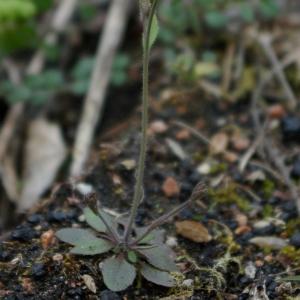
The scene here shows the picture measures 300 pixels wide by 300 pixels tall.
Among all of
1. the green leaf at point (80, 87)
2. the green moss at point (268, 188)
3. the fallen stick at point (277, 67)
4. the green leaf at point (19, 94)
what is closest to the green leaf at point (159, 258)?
the green moss at point (268, 188)

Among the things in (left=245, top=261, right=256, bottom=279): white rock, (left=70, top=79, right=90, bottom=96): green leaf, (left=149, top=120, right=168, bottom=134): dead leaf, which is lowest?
A: (left=245, top=261, right=256, bottom=279): white rock

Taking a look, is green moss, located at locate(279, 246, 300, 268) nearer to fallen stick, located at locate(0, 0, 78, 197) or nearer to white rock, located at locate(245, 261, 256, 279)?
white rock, located at locate(245, 261, 256, 279)

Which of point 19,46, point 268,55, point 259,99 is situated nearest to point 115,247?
point 259,99

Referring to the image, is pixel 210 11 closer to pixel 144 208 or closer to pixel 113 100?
pixel 113 100

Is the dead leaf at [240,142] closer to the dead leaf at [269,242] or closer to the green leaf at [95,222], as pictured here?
the dead leaf at [269,242]

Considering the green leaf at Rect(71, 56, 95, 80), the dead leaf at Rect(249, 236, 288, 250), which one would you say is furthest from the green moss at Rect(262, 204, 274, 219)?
the green leaf at Rect(71, 56, 95, 80)

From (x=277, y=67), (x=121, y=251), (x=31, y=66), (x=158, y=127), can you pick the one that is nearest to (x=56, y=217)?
(x=121, y=251)

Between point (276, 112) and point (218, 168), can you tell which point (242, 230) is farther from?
point (276, 112)
